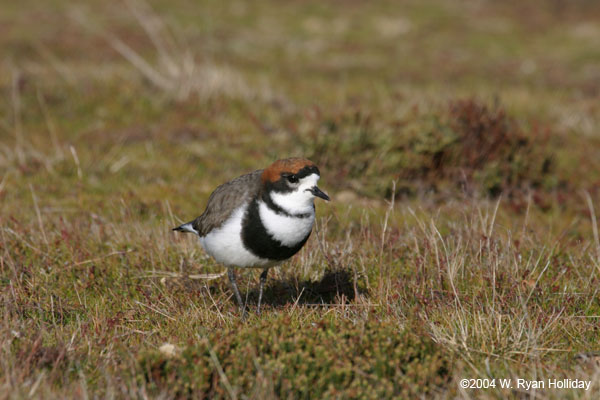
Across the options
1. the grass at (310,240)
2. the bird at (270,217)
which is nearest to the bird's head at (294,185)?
the bird at (270,217)

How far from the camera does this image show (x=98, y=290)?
6.15 metres

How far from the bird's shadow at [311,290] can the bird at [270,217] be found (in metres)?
0.82

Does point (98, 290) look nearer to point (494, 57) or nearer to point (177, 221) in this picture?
point (177, 221)

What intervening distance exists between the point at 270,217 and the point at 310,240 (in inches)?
66.4

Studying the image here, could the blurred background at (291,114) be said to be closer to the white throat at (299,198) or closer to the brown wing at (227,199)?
the white throat at (299,198)

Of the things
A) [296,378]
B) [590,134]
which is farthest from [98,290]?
Answer: [590,134]

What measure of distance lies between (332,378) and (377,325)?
61 cm

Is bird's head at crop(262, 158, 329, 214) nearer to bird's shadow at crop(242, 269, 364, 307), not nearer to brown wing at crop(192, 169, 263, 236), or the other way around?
brown wing at crop(192, 169, 263, 236)

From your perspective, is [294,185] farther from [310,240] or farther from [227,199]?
[310,240]

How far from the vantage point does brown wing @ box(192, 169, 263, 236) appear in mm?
5426
